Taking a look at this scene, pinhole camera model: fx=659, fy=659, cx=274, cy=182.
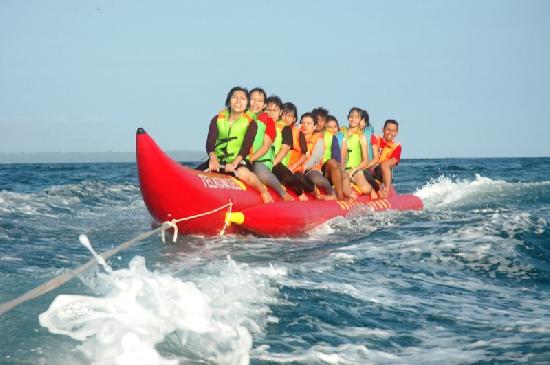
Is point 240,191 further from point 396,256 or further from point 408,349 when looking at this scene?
point 408,349

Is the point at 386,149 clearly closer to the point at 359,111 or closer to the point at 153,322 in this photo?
the point at 359,111

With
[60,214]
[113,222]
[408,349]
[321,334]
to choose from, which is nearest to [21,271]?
[321,334]

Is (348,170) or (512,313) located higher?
(348,170)

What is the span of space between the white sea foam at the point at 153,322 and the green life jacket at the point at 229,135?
330 centimetres

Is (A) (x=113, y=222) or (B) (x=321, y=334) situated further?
(A) (x=113, y=222)

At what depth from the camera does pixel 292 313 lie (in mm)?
3238

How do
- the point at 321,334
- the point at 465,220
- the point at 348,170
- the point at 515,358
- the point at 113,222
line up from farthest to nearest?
1. the point at 348,170
2. the point at 113,222
3. the point at 465,220
4. the point at 321,334
5. the point at 515,358

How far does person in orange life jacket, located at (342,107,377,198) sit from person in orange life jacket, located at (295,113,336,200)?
89cm

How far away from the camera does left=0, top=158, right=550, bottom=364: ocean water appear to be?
2480mm

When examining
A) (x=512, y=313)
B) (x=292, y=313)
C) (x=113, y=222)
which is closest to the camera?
(x=292, y=313)

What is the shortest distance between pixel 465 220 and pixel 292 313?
4.48 meters

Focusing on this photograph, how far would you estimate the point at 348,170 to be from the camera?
8703 mm

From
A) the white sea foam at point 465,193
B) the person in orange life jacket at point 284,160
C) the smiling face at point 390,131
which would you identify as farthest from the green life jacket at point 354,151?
the white sea foam at point 465,193

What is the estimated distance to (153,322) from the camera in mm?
2494
